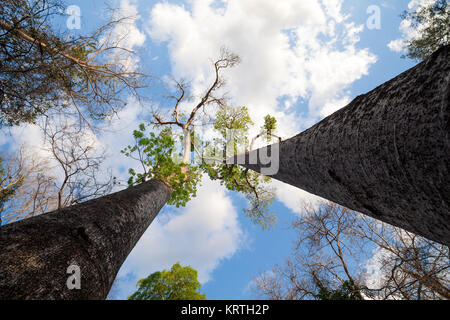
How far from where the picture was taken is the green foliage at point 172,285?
40.6 ft

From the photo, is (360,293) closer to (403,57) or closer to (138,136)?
(403,57)

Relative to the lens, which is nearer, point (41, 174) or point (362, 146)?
point (362, 146)

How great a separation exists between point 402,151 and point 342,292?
9.52 metres

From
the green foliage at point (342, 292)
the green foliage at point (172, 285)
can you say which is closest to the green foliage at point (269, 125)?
the green foliage at point (342, 292)

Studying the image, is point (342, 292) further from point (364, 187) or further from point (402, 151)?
point (402, 151)

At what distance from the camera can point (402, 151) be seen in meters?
0.96

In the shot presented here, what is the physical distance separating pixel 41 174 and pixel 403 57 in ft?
50.1

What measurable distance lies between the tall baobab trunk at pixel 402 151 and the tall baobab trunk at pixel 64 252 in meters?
1.91

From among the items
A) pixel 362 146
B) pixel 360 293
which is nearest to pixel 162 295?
pixel 360 293

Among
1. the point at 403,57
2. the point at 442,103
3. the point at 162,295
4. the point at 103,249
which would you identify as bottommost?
the point at 162,295
